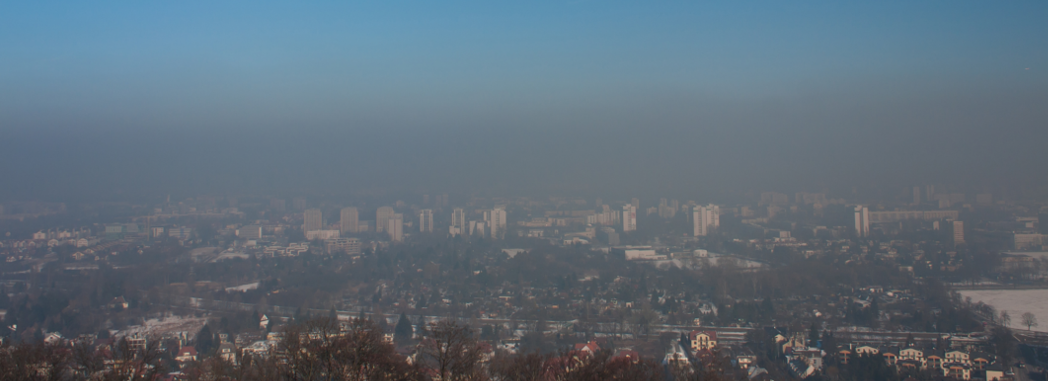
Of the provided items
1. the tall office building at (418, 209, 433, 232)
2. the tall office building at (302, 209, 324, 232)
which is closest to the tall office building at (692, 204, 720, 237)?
the tall office building at (418, 209, 433, 232)

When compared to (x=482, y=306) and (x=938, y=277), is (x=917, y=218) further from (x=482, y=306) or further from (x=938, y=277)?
(x=482, y=306)

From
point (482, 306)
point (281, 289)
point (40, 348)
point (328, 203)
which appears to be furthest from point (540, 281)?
point (328, 203)

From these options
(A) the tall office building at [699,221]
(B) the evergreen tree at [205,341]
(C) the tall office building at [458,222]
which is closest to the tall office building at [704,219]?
(A) the tall office building at [699,221]

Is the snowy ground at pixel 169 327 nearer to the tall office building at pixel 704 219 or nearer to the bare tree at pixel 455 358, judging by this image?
the bare tree at pixel 455 358

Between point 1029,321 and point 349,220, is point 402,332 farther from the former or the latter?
point 349,220

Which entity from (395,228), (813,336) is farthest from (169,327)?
(395,228)

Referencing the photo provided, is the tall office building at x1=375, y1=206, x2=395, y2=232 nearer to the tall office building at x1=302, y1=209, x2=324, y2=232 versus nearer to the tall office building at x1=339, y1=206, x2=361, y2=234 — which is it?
the tall office building at x1=339, y1=206, x2=361, y2=234
